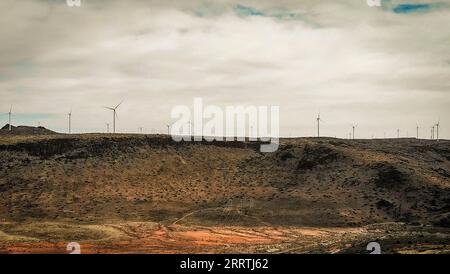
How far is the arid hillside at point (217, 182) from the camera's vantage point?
7438 centimetres

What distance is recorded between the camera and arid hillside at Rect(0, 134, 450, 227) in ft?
244

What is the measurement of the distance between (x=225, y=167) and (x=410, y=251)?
65.1 meters

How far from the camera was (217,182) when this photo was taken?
9181 cm

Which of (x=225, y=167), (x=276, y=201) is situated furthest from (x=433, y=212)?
(x=225, y=167)

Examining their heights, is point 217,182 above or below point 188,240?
above

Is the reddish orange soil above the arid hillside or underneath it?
underneath

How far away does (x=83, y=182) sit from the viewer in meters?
88.2
